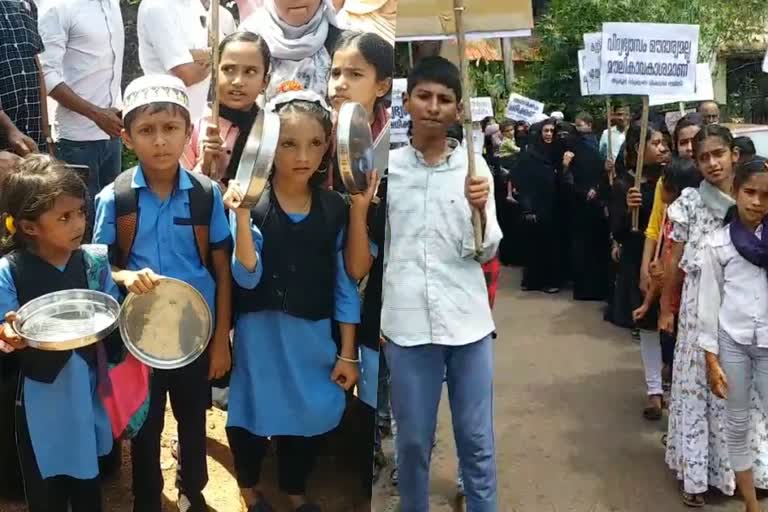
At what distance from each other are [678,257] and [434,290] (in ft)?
3.66

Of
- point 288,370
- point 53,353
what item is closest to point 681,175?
point 288,370

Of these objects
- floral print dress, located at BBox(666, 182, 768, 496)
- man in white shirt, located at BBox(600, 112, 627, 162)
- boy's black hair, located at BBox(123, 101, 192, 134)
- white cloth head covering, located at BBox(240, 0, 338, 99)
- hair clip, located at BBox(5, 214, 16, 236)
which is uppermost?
white cloth head covering, located at BBox(240, 0, 338, 99)

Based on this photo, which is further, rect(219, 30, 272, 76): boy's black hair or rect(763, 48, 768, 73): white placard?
rect(763, 48, 768, 73): white placard

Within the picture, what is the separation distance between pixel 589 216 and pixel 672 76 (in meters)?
0.46

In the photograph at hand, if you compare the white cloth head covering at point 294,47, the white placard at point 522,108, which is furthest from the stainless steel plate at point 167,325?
the white placard at point 522,108

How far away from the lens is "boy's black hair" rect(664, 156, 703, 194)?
7.50ft

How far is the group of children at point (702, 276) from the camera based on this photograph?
2.16 m

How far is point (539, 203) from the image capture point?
1.89 meters

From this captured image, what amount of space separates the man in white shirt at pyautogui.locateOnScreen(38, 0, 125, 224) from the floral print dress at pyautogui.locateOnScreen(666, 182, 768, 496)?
1567mm

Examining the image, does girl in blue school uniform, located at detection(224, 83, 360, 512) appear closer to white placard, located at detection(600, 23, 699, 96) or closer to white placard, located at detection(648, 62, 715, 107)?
white placard, located at detection(600, 23, 699, 96)

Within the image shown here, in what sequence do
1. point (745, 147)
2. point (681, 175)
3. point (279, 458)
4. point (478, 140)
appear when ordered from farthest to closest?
1. point (681, 175)
2. point (745, 147)
3. point (279, 458)
4. point (478, 140)

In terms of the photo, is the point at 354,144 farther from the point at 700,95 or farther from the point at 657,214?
the point at 700,95

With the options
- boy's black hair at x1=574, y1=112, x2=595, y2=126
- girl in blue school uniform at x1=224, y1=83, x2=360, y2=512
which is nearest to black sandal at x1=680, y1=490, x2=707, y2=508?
boy's black hair at x1=574, y1=112, x2=595, y2=126

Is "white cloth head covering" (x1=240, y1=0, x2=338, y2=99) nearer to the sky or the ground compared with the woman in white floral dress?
nearer to the sky
